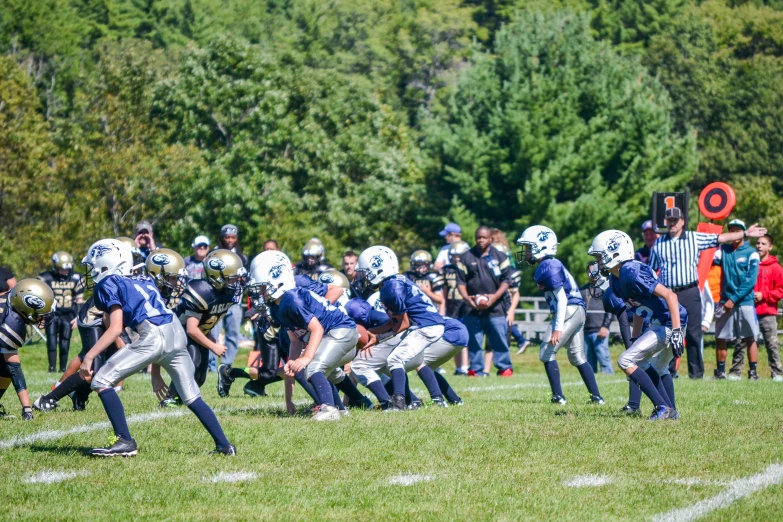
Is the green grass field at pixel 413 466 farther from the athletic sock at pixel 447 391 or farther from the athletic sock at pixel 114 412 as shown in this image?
the athletic sock at pixel 447 391

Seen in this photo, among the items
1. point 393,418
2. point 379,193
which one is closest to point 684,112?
point 379,193

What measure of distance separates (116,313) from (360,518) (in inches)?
113

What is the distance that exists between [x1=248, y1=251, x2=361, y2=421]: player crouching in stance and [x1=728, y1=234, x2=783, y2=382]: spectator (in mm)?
7540

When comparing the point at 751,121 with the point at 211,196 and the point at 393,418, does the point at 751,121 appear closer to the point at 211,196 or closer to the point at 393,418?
the point at 211,196

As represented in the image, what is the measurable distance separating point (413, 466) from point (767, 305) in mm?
9989

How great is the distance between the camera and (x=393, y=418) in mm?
9953

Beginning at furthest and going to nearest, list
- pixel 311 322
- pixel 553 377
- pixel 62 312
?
pixel 62 312
pixel 553 377
pixel 311 322

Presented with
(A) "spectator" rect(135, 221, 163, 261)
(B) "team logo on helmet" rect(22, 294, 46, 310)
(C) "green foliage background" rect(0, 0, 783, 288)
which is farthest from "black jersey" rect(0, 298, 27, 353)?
(C) "green foliage background" rect(0, 0, 783, 288)

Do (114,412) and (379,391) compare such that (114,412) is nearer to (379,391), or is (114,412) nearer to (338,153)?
(379,391)

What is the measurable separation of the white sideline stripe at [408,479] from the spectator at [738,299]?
358 inches

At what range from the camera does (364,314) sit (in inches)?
454

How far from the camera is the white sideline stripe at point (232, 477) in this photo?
7387 millimetres

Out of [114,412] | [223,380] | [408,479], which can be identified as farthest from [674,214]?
[114,412]

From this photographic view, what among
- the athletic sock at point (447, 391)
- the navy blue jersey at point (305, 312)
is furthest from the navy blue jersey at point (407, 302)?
the athletic sock at point (447, 391)
